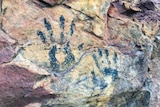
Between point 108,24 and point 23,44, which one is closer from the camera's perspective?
point 23,44

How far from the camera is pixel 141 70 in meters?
2.79

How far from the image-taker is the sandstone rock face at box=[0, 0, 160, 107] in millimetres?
2398

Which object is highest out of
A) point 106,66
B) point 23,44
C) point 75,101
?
point 23,44

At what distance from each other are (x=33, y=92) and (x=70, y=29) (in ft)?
1.58

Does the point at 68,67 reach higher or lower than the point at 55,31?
lower

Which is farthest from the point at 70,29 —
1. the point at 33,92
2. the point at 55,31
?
the point at 33,92

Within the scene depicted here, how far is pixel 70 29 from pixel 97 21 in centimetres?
21

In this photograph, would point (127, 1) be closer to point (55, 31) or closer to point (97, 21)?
point (97, 21)

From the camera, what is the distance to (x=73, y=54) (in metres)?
2.54

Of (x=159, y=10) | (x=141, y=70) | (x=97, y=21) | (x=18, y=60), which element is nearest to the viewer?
(x=18, y=60)

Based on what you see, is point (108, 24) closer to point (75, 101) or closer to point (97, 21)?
point (97, 21)

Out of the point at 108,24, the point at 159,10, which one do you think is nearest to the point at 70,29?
the point at 108,24

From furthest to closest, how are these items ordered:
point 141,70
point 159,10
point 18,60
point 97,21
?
1. point 159,10
2. point 141,70
3. point 97,21
4. point 18,60

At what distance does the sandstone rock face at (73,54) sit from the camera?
7.87 ft
